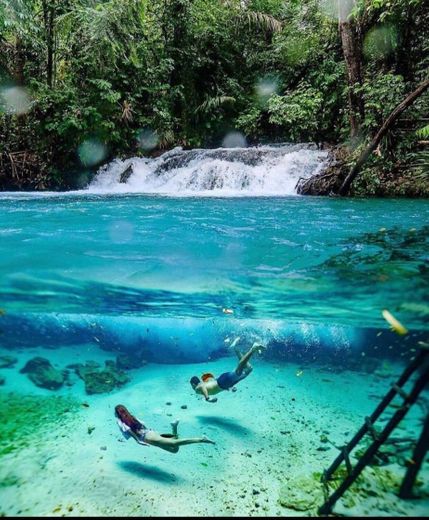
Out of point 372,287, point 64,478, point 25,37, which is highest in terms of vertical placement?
point 25,37

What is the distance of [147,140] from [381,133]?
11.2 meters

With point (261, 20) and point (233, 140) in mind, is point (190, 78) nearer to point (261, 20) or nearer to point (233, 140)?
point (233, 140)

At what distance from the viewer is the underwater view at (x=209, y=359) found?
210 centimetres

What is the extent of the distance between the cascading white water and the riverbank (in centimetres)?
919

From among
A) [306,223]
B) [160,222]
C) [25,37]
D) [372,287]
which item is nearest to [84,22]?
[25,37]

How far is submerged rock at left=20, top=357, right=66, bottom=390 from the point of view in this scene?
148 inches

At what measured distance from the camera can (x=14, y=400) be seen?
3416 millimetres

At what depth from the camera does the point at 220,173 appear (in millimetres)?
13727

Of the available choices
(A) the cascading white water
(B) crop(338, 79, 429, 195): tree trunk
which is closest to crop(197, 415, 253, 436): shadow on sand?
(B) crop(338, 79, 429, 195): tree trunk

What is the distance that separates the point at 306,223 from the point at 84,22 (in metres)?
14.0

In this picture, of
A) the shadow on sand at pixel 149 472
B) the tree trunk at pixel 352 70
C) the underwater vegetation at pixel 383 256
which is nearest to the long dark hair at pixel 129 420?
the shadow on sand at pixel 149 472

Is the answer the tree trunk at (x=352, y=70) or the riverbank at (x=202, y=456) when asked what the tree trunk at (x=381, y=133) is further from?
the riverbank at (x=202, y=456)

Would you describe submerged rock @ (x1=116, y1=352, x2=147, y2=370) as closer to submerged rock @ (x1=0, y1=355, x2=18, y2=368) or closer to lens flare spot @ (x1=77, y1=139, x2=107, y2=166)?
submerged rock @ (x1=0, y1=355, x2=18, y2=368)

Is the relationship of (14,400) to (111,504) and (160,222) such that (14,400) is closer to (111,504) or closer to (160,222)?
(111,504)
